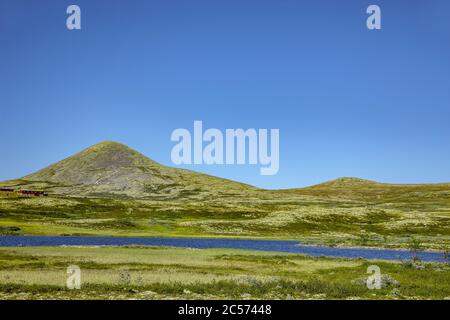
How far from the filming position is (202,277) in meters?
42.8

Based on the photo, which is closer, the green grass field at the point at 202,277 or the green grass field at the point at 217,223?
the green grass field at the point at 202,277

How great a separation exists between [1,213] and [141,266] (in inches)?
4123

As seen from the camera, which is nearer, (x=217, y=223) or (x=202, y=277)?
(x=202, y=277)

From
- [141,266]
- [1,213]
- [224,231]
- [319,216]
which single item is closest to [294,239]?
[224,231]

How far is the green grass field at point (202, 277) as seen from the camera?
33.6 metres

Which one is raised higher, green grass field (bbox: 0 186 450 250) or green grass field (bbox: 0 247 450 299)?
green grass field (bbox: 0 247 450 299)

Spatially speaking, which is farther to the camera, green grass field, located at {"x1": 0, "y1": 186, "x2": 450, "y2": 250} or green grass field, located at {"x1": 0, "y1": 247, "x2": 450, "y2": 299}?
green grass field, located at {"x1": 0, "y1": 186, "x2": 450, "y2": 250}

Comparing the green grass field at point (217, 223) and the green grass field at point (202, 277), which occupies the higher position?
the green grass field at point (202, 277)

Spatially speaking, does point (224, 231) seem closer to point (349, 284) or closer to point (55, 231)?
point (55, 231)

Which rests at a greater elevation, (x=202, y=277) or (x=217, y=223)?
(x=202, y=277)

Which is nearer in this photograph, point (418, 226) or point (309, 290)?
point (309, 290)

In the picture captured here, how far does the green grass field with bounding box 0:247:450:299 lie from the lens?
33.6 metres
